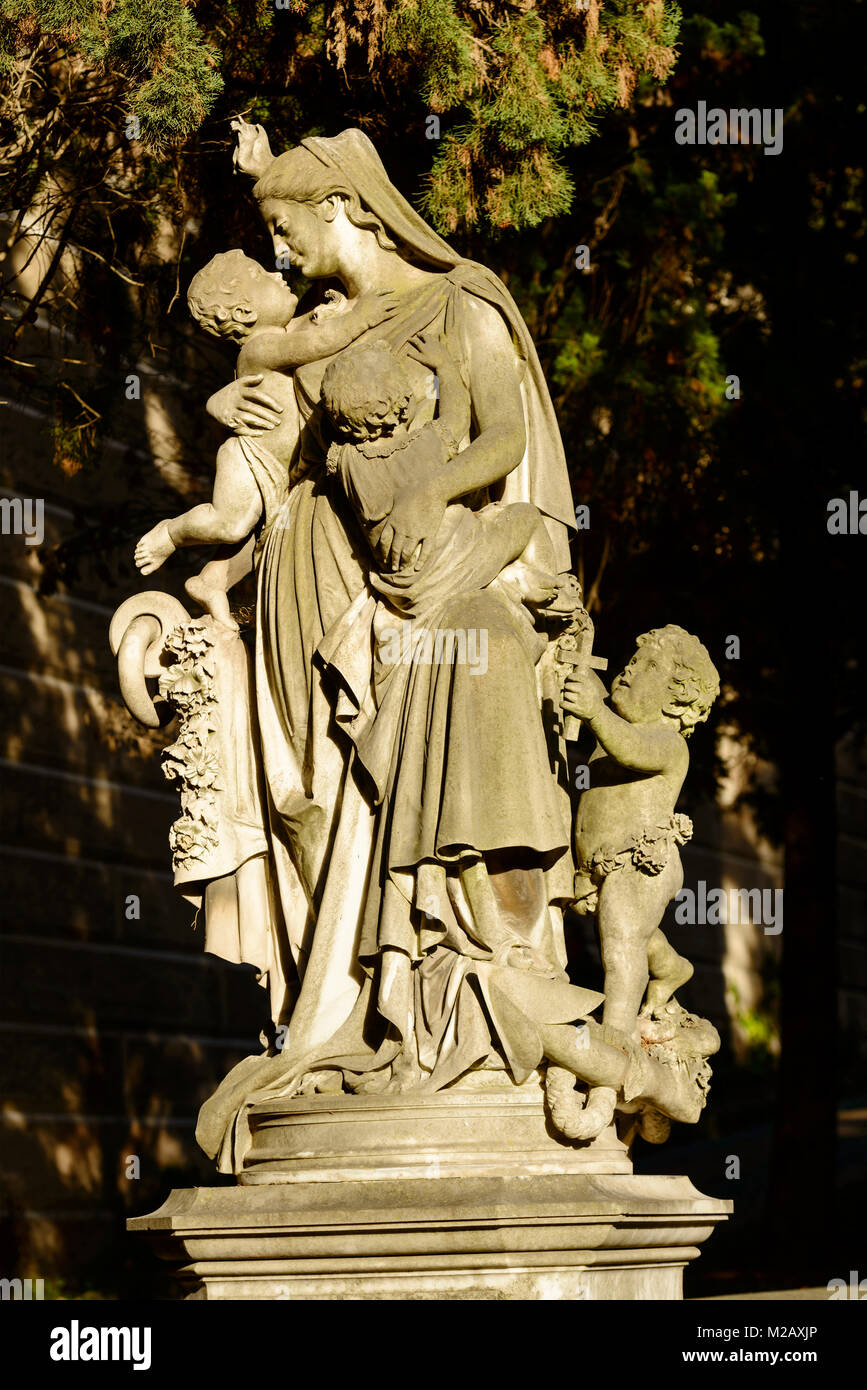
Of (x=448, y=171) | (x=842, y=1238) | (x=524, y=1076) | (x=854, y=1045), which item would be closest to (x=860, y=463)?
(x=448, y=171)

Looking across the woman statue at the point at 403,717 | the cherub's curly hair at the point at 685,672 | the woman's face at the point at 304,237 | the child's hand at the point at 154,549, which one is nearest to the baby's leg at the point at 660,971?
the woman statue at the point at 403,717

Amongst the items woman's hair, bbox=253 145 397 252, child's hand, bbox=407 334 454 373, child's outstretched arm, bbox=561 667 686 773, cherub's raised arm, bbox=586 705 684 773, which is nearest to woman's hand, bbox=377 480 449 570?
child's hand, bbox=407 334 454 373

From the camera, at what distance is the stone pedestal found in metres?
4.83

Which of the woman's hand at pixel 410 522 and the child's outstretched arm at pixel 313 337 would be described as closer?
the woman's hand at pixel 410 522

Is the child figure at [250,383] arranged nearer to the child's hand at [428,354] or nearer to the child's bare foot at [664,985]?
the child's hand at [428,354]

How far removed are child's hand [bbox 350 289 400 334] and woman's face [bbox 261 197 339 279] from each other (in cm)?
14

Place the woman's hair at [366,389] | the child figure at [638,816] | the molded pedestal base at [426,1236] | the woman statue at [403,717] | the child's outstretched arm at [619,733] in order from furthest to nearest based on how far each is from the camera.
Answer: the child figure at [638,816] → the child's outstretched arm at [619,733] → the woman's hair at [366,389] → the woman statue at [403,717] → the molded pedestal base at [426,1236]

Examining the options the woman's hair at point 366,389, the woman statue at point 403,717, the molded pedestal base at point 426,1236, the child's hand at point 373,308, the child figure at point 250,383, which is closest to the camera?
the molded pedestal base at point 426,1236

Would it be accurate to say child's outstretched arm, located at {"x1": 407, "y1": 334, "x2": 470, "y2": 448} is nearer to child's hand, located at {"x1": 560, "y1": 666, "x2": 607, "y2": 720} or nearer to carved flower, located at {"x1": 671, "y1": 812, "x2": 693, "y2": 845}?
child's hand, located at {"x1": 560, "y1": 666, "x2": 607, "y2": 720}

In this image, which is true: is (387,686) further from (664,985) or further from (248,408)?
(664,985)

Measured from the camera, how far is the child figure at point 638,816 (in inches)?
220

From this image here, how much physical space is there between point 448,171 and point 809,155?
12.9 feet

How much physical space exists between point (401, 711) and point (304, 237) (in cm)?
144

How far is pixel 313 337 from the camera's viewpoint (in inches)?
231
